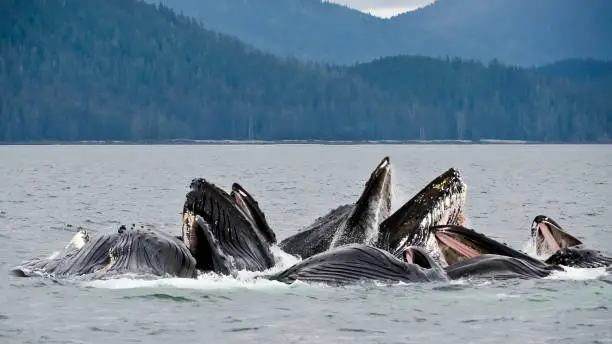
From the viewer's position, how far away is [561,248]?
1766 centimetres

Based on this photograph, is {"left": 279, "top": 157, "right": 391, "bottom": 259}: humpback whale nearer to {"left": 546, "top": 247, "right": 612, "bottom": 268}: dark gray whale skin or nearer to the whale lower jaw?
the whale lower jaw

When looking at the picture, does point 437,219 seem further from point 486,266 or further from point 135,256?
point 135,256

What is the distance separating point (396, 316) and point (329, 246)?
13.3 ft

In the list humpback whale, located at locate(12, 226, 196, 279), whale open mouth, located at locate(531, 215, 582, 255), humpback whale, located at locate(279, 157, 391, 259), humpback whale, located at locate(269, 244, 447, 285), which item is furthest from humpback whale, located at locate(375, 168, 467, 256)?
humpback whale, located at locate(12, 226, 196, 279)

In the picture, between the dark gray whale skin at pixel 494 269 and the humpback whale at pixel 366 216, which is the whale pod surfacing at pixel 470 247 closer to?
the dark gray whale skin at pixel 494 269

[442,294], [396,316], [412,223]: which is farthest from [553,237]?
[396,316]

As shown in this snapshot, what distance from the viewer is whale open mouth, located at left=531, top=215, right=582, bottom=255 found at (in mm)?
17812

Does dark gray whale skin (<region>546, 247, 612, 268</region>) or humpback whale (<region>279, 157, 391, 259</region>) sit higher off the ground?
humpback whale (<region>279, 157, 391, 259</region>)

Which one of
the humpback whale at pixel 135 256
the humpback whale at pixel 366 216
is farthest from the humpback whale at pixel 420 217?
the humpback whale at pixel 135 256

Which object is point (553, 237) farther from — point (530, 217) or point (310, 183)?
point (310, 183)

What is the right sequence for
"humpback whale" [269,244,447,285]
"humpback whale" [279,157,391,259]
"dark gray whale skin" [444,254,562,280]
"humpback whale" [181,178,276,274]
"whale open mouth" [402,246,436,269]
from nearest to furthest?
1. "humpback whale" [269,244,447,285]
2. "humpback whale" [181,178,276,274]
3. "whale open mouth" [402,246,436,269]
4. "dark gray whale skin" [444,254,562,280]
5. "humpback whale" [279,157,391,259]

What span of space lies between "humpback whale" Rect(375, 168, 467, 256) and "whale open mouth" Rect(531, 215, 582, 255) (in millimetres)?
1567

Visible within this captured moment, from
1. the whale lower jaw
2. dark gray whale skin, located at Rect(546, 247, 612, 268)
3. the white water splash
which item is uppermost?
the whale lower jaw

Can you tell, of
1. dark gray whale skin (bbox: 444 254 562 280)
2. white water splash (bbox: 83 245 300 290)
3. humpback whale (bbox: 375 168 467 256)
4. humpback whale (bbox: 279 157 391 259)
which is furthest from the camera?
humpback whale (bbox: 279 157 391 259)
